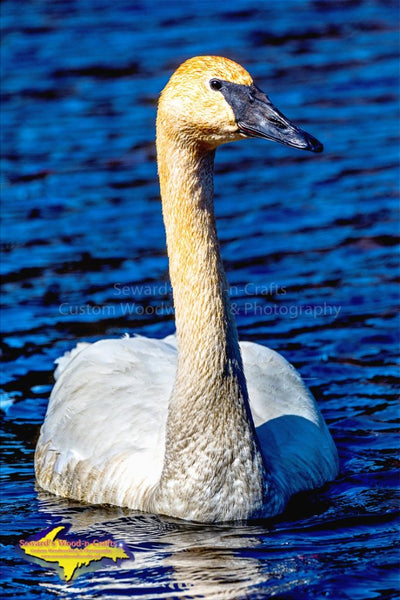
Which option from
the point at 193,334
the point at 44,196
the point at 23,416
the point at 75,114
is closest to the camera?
the point at 193,334

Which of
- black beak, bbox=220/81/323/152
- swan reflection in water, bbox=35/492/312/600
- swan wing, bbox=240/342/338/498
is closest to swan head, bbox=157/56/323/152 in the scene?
black beak, bbox=220/81/323/152

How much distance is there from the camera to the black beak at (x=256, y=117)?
7195 millimetres

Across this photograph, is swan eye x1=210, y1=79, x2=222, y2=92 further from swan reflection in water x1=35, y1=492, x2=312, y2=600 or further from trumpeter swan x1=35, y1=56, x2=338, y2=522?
swan reflection in water x1=35, y1=492, x2=312, y2=600

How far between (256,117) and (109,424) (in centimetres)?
242

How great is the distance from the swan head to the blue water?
2326 mm

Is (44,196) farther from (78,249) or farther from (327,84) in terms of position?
Answer: (327,84)

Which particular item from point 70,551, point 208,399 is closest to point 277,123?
point 208,399

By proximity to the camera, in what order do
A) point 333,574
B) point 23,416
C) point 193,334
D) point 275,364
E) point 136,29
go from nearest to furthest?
point 333,574 → point 193,334 → point 275,364 → point 23,416 → point 136,29

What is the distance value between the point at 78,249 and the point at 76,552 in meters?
6.08

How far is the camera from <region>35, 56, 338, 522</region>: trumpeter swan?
7.28 meters

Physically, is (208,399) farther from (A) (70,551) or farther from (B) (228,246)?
(B) (228,246)

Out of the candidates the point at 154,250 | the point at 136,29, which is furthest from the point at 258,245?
the point at 136,29

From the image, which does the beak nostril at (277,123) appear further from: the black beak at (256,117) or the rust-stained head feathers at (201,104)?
the rust-stained head feathers at (201,104)

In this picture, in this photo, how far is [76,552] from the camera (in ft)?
24.8
